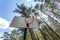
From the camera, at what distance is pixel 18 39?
311cm

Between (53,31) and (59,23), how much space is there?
7.6 inches

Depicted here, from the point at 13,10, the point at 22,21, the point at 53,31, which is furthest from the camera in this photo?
the point at 13,10

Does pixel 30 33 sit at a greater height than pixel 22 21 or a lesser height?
lesser

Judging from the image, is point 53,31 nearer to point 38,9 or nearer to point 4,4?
point 38,9

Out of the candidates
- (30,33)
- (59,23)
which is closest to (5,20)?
(30,33)

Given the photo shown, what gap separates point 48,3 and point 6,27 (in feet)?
3.22

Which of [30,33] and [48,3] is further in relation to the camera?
[48,3]

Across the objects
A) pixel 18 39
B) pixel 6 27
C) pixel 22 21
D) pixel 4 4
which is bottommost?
pixel 18 39

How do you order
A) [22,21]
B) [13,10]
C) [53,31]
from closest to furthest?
[22,21] → [53,31] → [13,10]

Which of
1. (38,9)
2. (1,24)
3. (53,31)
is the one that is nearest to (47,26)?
(53,31)

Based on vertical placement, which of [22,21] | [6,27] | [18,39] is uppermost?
[22,21]

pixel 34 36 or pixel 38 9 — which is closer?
pixel 34 36

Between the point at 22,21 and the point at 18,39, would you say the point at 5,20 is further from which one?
the point at 22,21

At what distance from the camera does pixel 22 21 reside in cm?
269
